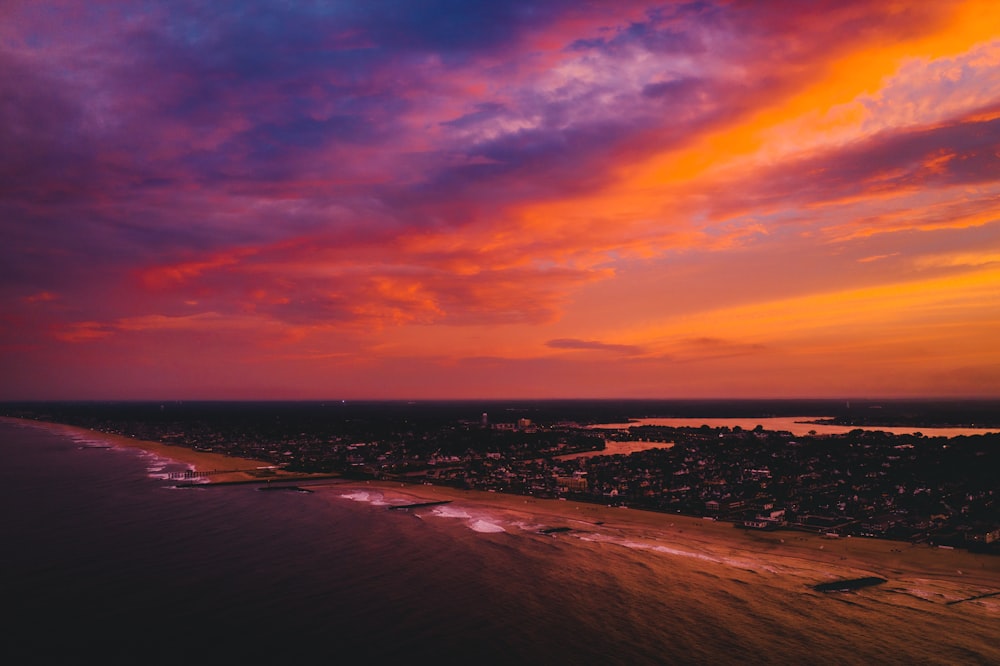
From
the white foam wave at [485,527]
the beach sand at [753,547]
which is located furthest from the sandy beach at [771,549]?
the white foam wave at [485,527]

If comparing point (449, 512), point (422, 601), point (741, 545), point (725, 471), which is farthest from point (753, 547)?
point (725, 471)

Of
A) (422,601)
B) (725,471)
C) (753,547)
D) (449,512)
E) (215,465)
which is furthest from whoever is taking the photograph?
(215,465)

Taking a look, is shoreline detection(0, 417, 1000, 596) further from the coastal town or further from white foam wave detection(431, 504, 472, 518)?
the coastal town

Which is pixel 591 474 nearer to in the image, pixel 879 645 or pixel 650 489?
pixel 650 489

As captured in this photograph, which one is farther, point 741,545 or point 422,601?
point 741,545

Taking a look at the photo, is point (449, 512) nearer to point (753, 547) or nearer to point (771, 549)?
point (753, 547)

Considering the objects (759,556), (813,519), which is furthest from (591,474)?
(759,556)
